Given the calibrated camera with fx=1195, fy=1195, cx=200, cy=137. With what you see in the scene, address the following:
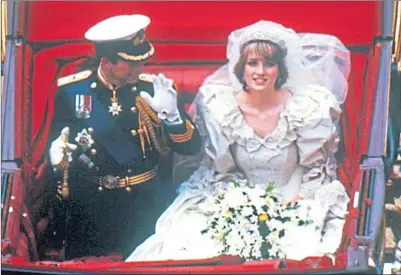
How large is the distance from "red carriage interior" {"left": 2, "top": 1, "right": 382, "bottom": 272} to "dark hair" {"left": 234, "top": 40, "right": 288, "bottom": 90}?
0.17 m

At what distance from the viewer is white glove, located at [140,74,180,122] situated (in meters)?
8.17

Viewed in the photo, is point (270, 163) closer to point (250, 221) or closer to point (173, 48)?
point (250, 221)

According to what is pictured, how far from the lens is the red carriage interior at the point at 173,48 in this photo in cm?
822

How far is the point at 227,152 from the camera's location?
322 inches

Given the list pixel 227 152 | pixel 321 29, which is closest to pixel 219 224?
pixel 227 152

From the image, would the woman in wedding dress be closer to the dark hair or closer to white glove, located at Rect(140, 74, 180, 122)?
the dark hair

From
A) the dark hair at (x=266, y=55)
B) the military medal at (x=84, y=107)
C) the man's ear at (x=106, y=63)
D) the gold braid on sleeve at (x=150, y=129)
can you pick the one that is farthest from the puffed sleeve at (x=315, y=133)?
the military medal at (x=84, y=107)

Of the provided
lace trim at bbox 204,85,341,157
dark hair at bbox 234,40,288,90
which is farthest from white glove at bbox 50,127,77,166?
dark hair at bbox 234,40,288,90

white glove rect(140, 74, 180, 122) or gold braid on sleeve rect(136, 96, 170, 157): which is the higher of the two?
white glove rect(140, 74, 180, 122)

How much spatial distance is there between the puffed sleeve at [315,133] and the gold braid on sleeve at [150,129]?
2.95 ft

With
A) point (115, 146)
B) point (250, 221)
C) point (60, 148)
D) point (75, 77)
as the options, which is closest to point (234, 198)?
point (250, 221)

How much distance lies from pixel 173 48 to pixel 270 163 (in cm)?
106

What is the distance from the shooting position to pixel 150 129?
8.23m

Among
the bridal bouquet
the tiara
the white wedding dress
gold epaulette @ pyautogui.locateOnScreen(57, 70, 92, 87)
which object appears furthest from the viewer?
gold epaulette @ pyautogui.locateOnScreen(57, 70, 92, 87)
